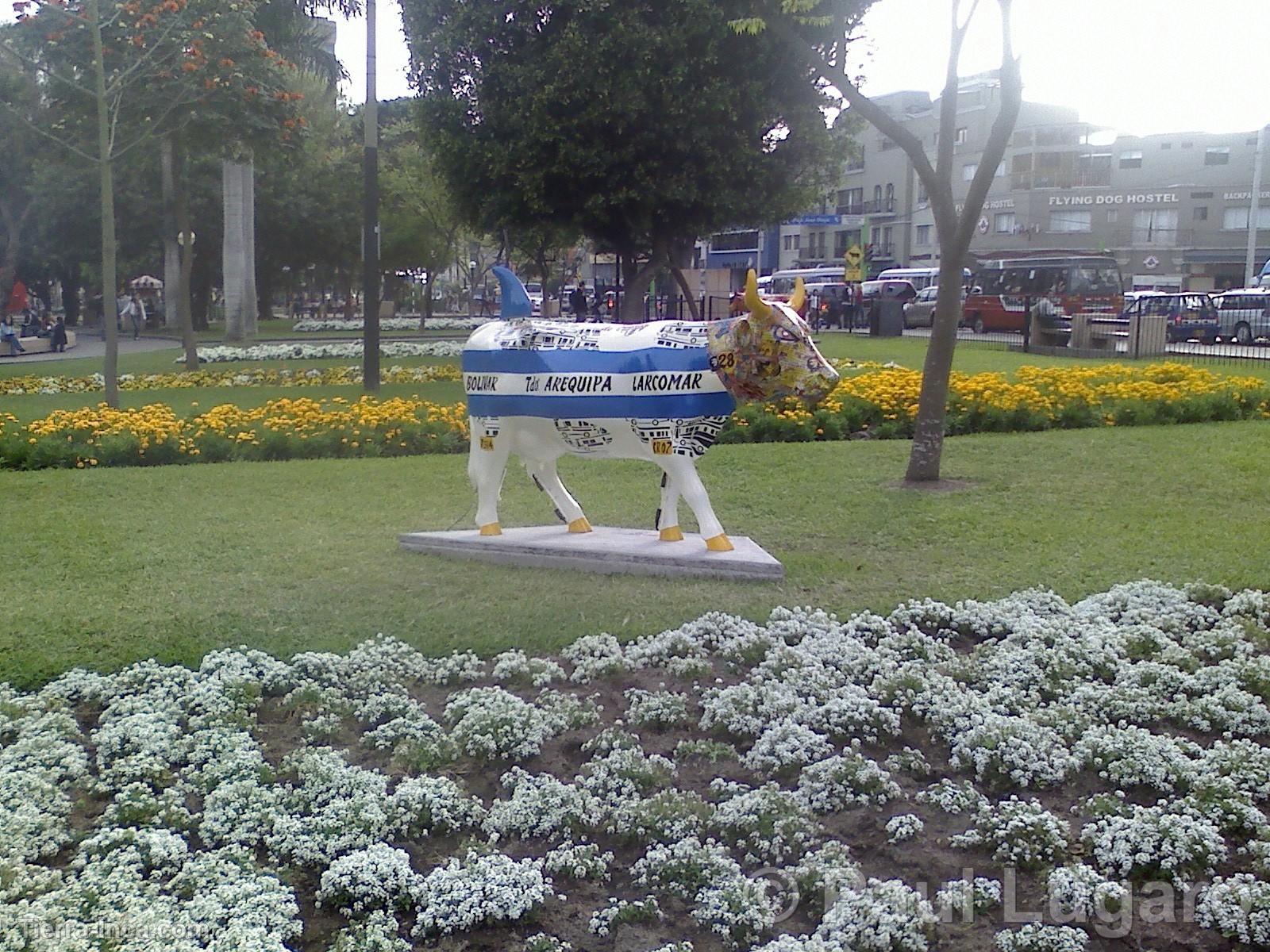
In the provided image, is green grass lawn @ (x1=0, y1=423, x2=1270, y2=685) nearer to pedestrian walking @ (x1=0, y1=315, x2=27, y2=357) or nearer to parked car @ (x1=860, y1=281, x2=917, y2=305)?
pedestrian walking @ (x1=0, y1=315, x2=27, y2=357)

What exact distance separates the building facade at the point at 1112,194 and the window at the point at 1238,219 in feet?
0.12

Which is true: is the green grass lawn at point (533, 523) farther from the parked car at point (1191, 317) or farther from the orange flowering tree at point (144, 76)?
the parked car at point (1191, 317)

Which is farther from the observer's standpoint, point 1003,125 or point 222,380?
point 222,380

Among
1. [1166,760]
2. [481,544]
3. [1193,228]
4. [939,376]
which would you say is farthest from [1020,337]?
[1193,228]

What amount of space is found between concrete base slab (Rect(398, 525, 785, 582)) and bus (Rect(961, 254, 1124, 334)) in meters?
26.3

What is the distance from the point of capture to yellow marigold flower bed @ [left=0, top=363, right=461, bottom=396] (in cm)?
1789

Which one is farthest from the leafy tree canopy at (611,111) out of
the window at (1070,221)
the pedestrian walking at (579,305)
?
the window at (1070,221)

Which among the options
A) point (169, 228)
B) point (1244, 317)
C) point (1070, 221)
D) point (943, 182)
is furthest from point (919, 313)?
point (943, 182)

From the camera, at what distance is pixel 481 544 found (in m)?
7.23

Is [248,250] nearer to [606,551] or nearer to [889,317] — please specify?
[889,317]

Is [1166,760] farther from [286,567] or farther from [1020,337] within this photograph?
[1020,337]

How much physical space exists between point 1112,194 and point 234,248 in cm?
4016

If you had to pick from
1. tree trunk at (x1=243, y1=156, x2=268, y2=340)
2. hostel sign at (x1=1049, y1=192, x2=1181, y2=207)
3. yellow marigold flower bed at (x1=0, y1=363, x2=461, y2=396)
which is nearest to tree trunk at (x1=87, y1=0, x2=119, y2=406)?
yellow marigold flower bed at (x1=0, y1=363, x2=461, y2=396)

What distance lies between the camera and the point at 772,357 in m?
6.28
